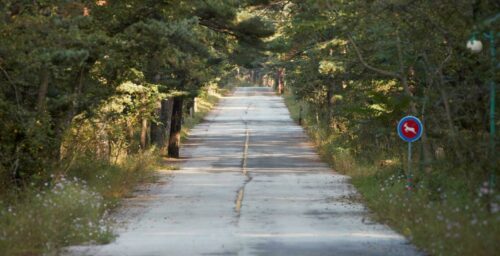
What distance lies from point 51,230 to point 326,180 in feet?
54.1

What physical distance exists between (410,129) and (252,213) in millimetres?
4032

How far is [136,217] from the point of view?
65.9 feet

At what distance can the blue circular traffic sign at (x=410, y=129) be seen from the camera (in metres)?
19.7

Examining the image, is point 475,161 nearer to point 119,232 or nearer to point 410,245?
point 410,245

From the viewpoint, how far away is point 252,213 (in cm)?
2078

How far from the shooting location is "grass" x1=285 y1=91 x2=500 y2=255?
41.3ft

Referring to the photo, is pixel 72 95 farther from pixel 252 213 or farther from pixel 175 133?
pixel 175 133

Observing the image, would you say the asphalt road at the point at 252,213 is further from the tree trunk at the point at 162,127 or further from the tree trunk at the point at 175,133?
the tree trunk at the point at 162,127

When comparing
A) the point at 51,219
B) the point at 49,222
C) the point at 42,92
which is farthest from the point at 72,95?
the point at 49,222

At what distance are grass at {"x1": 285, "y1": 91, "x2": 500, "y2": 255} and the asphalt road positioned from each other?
374 millimetres

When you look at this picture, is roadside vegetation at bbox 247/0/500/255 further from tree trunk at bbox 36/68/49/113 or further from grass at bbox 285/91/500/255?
tree trunk at bbox 36/68/49/113

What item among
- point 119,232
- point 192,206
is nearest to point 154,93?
point 192,206

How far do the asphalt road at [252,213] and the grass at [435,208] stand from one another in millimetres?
374

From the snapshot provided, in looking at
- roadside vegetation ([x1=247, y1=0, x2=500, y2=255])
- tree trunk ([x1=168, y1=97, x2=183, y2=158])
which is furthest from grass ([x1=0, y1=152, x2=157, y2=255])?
tree trunk ([x1=168, y1=97, x2=183, y2=158])
